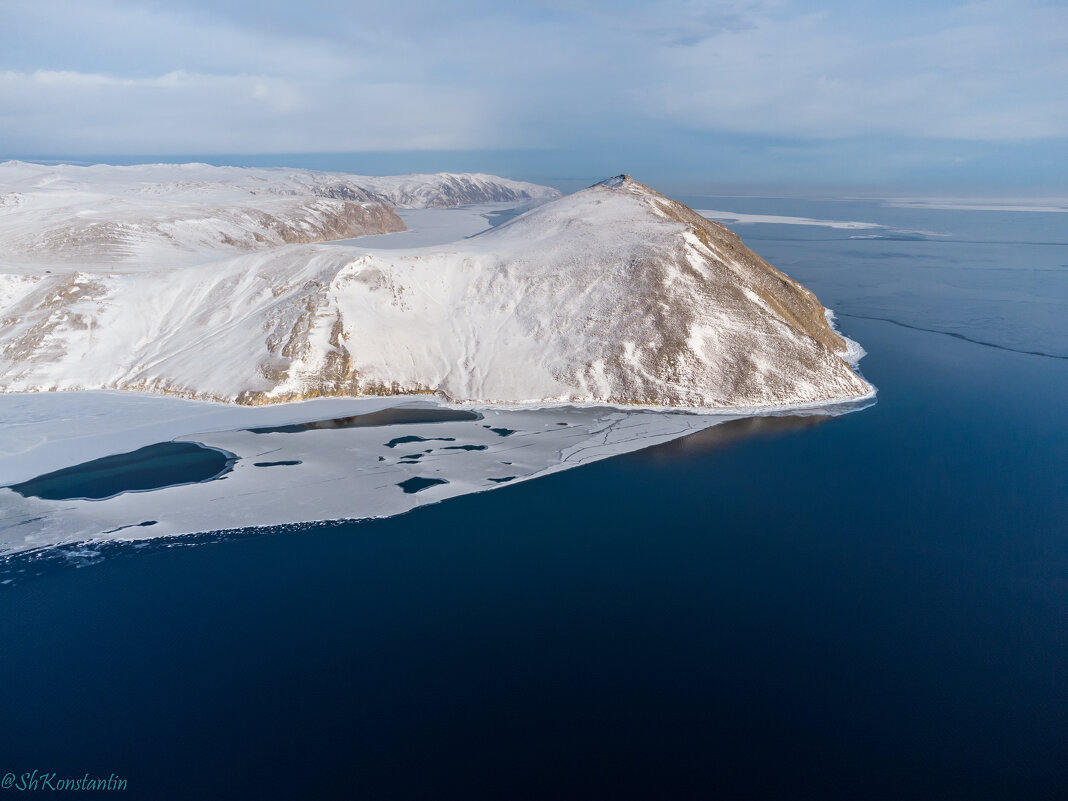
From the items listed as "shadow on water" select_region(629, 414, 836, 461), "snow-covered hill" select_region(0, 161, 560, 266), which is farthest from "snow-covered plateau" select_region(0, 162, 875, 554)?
"snow-covered hill" select_region(0, 161, 560, 266)

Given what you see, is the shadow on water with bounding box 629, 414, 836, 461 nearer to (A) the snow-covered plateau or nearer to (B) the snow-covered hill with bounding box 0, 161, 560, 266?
(A) the snow-covered plateau

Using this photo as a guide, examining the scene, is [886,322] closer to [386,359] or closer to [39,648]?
[386,359]

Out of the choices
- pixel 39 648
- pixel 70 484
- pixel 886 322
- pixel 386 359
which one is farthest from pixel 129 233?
pixel 886 322

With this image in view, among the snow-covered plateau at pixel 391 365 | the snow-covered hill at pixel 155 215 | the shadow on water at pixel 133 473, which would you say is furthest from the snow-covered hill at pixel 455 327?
the snow-covered hill at pixel 155 215

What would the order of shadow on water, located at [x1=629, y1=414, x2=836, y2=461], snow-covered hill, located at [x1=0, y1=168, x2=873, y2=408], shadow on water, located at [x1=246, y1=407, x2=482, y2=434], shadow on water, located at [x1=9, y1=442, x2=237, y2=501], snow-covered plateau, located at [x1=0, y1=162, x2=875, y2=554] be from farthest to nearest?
snow-covered hill, located at [x1=0, y1=168, x2=873, y2=408] < shadow on water, located at [x1=246, y1=407, x2=482, y2=434] < shadow on water, located at [x1=629, y1=414, x2=836, y2=461] < snow-covered plateau, located at [x1=0, y1=162, x2=875, y2=554] < shadow on water, located at [x1=9, y1=442, x2=237, y2=501]

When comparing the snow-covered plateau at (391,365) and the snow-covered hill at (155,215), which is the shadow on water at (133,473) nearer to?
the snow-covered plateau at (391,365)
